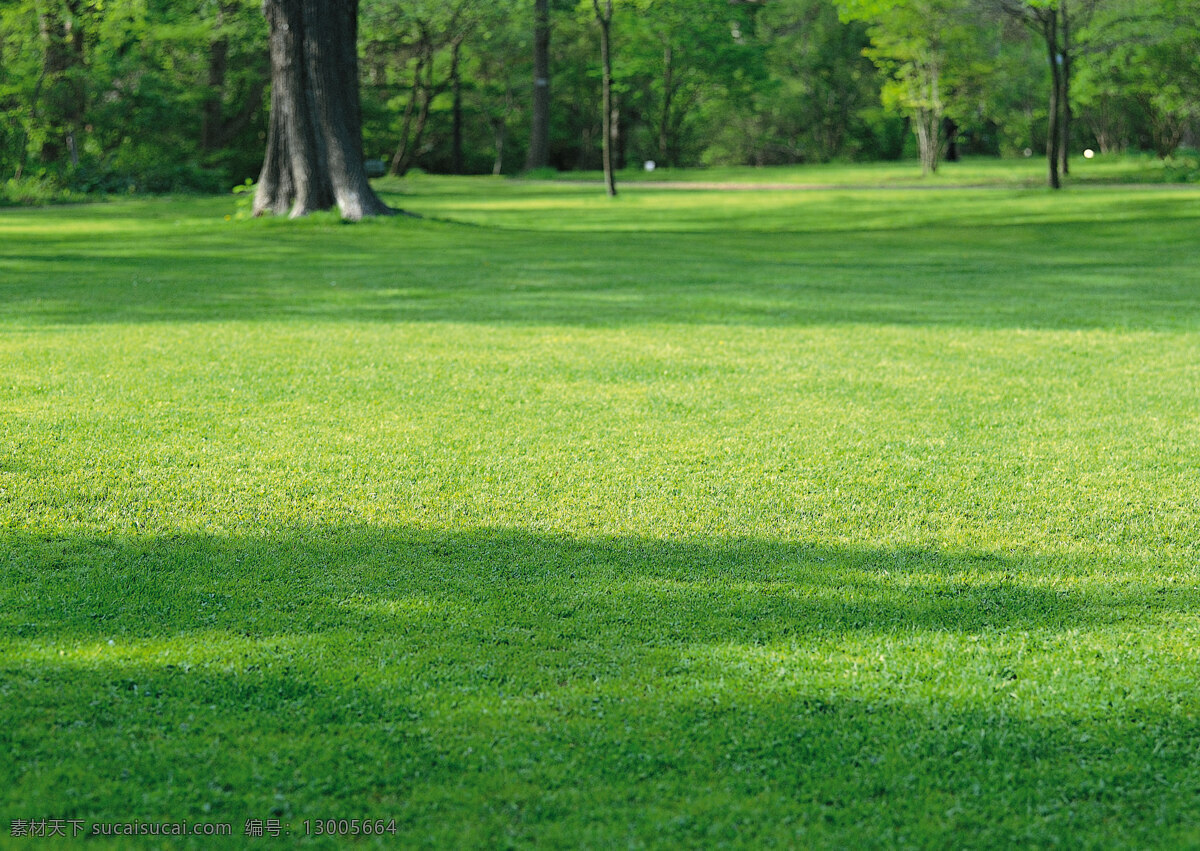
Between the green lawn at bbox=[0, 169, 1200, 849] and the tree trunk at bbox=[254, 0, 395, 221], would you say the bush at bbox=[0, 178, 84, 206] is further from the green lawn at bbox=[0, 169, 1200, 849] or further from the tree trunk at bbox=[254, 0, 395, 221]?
the green lawn at bbox=[0, 169, 1200, 849]

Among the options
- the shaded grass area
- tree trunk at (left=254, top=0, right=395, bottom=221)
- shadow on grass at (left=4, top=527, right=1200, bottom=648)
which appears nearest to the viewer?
shadow on grass at (left=4, top=527, right=1200, bottom=648)

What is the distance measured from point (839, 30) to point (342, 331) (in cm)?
4647

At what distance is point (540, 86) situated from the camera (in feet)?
127

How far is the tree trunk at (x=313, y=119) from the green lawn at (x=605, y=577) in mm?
8548

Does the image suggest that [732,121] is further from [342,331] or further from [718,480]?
[718,480]

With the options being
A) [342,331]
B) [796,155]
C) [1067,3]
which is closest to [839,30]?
[796,155]

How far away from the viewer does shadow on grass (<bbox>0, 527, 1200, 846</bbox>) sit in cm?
259

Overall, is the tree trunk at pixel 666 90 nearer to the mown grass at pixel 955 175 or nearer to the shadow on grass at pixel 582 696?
the mown grass at pixel 955 175

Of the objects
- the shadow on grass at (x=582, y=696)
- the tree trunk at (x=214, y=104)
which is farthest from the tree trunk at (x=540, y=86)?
the shadow on grass at (x=582, y=696)

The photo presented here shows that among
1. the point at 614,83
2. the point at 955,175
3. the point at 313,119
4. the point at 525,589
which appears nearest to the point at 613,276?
the point at 313,119

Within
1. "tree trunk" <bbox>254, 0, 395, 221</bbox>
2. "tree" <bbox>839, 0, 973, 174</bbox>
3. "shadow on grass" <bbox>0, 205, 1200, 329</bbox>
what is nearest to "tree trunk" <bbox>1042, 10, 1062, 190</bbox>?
"shadow on grass" <bbox>0, 205, 1200, 329</bbox>

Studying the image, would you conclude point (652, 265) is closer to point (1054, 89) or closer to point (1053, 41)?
point (1053, 41)

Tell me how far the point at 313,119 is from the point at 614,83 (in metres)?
28.9

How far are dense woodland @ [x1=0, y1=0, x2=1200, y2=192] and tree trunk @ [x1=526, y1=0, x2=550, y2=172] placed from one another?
98 mm
